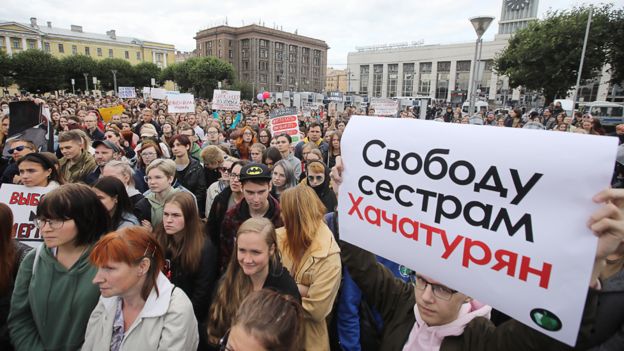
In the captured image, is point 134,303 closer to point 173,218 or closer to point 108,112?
point 173,218

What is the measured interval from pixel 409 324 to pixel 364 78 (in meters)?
86.4

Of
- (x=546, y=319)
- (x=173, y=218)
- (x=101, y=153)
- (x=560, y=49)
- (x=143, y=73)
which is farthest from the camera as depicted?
(x=143, y=73)

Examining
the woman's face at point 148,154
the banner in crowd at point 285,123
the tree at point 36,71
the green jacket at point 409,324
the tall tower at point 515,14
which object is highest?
the tall tower at point 515,14

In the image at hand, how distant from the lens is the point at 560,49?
84.7 feet

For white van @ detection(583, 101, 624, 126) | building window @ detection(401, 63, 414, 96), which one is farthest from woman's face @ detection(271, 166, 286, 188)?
building window @ detection(401, 63, 414, 96)

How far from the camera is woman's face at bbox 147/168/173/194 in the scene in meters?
3.75

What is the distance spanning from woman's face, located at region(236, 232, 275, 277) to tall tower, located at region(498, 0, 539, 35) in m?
90.1

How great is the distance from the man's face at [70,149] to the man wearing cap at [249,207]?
2887 millimetres

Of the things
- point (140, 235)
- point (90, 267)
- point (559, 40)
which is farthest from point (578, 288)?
point (559, 40)

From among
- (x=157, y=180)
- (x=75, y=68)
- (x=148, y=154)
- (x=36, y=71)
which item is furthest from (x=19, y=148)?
(x=75, y=68)

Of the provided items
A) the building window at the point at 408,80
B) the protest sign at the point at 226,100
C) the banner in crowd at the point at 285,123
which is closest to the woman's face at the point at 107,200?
the banner in crowd at the point at 285,123

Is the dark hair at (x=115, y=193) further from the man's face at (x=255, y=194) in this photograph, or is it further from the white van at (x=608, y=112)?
the white van at (x=608, y=112)

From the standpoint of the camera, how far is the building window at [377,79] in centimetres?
8044

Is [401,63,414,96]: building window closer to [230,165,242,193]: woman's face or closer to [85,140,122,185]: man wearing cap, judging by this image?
[85,140,122,185]: man wearing cap
